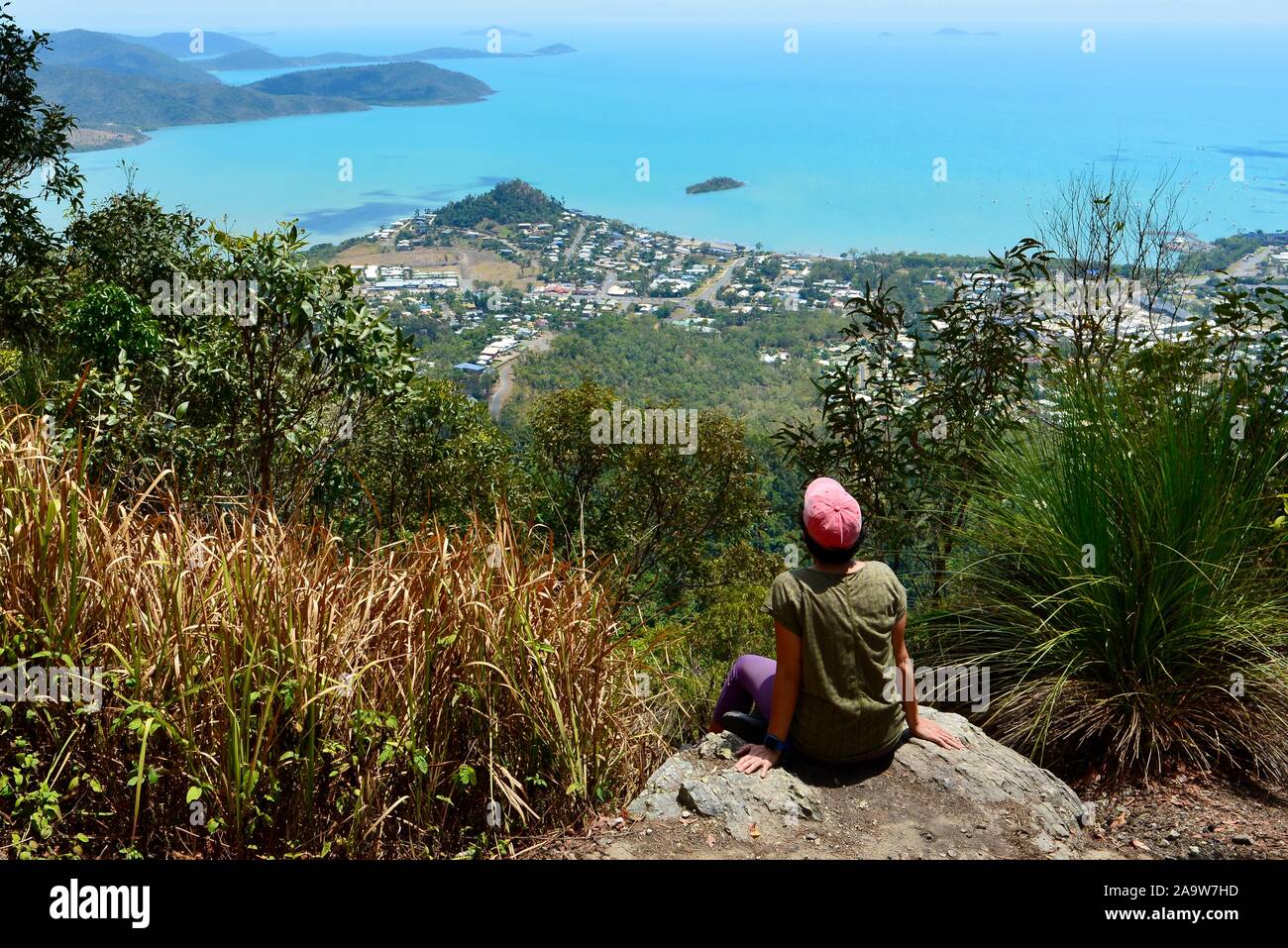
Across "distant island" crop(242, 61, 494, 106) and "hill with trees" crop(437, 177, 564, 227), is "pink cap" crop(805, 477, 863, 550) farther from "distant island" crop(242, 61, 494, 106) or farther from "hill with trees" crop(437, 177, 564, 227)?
"distant island" crop(242, 61, 494, 106)

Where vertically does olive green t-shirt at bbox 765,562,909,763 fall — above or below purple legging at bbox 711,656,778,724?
above

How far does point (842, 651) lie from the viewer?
2434mm
